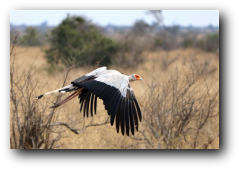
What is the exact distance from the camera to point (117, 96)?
5340mm

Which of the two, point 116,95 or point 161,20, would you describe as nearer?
point 116,95

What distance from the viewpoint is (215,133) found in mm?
8391

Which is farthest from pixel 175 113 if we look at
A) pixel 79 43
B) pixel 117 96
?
pixel 79 43

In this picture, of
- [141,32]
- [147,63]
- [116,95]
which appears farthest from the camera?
[141,32]

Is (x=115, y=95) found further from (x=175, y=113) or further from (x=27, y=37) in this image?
(x=175, y=113)

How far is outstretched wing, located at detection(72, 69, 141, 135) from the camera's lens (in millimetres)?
5109

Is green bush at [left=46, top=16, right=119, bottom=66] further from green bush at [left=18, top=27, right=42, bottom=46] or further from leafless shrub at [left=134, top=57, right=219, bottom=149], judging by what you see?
leafless shrub at [left=134, top=57, right=219, bottom=149]

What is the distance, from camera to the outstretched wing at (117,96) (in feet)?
16.8

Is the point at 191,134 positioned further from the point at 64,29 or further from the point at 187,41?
the point at 187,41

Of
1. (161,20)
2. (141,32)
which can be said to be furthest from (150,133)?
(141,32)

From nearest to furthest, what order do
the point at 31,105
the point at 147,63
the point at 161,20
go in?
the point at 31,105
the point at 161,20
the point at 147,63

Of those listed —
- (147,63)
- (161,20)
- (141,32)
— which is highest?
(141,32)

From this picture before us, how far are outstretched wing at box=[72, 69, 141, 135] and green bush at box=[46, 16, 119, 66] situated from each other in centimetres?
898

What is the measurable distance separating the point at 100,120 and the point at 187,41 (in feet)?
71.9
